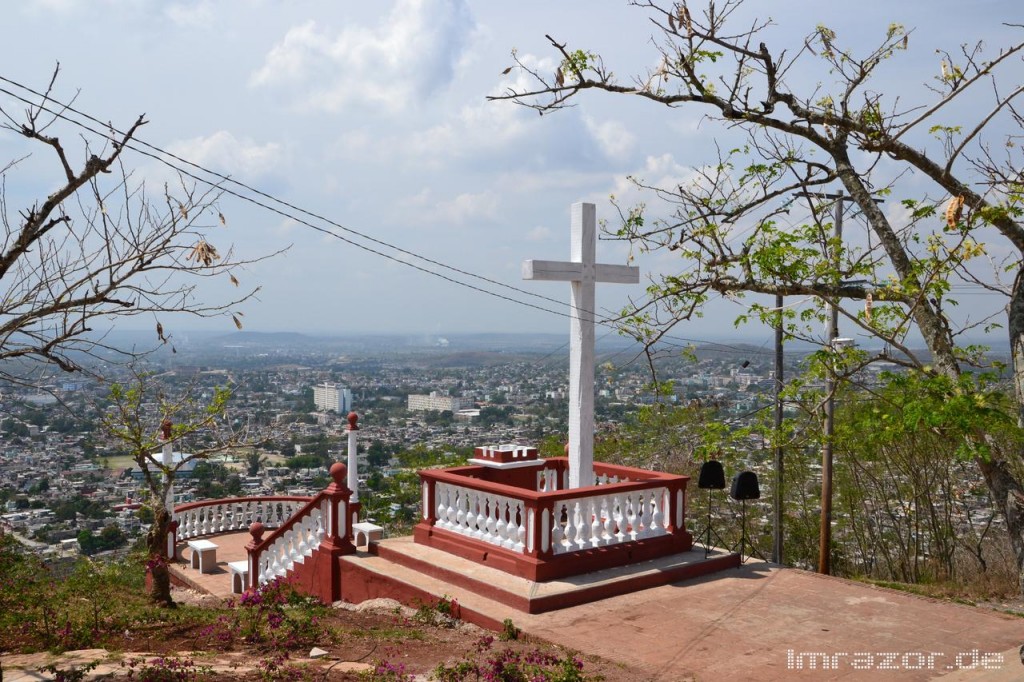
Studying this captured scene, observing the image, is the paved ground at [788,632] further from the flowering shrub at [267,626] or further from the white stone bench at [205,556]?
the white stone bench at [205,556]

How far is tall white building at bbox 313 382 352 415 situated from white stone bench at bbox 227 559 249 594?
19037 mm

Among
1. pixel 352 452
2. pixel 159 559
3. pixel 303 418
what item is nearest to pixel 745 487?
pixel 352 452

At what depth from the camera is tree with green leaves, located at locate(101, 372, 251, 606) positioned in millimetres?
10648

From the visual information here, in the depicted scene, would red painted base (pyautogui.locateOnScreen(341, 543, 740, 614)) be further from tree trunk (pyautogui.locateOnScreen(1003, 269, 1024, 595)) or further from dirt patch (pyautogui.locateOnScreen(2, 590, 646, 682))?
tree trunk (pyautogui.locateOnScreen(1003, 269, 1024, 595))

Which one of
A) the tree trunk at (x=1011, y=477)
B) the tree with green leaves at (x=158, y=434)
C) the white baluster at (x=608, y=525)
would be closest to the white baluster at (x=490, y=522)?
the white baluster at (x=608, y=525)

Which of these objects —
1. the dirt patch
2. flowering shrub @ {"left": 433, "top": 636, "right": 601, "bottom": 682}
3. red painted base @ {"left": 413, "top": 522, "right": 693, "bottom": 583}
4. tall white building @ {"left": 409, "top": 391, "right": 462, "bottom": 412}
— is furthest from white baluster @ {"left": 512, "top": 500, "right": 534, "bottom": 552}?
tall white building @ {"left": 409, "top": 391, "right": 462, "bottom": 412}

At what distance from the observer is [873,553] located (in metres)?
15.5

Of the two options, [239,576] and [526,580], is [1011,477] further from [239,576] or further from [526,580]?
[239,576]

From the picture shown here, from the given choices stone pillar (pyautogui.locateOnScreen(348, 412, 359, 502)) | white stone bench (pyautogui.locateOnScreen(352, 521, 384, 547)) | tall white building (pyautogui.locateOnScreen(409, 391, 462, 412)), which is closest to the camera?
white stone bench (pyautogui.locateOnScreen(352, 521, 384, 547))

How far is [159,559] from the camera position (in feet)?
33.7

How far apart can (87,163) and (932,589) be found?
11.0 m

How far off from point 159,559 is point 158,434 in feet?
8.03

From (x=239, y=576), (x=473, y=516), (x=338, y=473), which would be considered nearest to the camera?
(x=473, y=516)

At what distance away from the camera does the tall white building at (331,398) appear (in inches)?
1295
